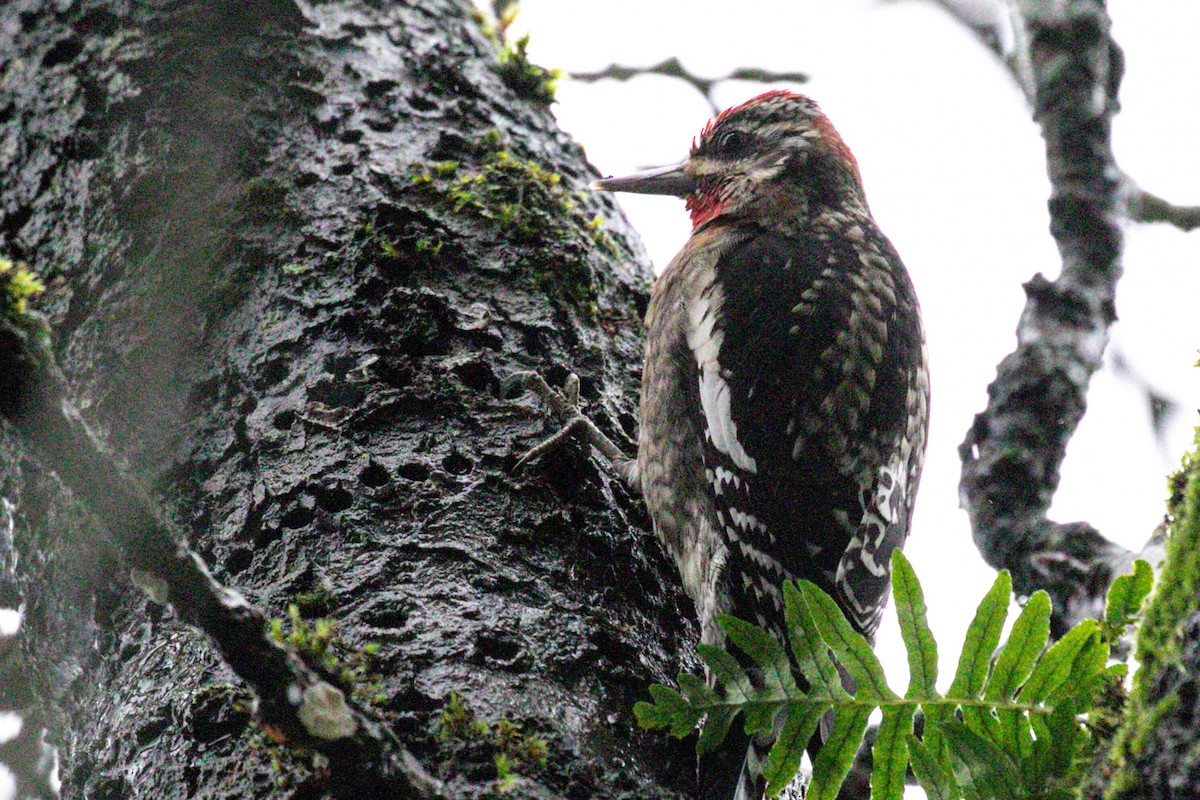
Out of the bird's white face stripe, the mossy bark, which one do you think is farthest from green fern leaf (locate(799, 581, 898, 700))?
the bird's white face stripe

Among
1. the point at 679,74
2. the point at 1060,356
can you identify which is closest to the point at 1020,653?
the point at 1060,356

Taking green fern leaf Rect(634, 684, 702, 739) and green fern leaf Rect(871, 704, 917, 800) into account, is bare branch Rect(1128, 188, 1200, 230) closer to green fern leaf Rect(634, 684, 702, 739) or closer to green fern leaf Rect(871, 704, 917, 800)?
green fern leaf Rect(871, 704, 917, 800)

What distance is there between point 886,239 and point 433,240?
1.64m

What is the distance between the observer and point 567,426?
8.18 feet

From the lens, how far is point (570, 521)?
2379 millimetres

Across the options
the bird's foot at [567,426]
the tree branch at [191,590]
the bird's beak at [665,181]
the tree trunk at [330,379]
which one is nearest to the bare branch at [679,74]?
the bird's beak at [665,181]

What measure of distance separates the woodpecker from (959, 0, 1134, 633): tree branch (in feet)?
1.17

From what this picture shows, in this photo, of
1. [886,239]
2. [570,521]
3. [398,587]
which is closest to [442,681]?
[398,587]

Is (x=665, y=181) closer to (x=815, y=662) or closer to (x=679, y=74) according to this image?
(x=679, y=74)

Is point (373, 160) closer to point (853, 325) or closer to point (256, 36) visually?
point (256, 36)

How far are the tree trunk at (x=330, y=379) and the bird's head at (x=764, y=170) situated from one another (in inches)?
20.1

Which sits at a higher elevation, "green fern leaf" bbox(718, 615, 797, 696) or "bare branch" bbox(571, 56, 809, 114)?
"bare branch" bbox(571, 56, 809, 114)

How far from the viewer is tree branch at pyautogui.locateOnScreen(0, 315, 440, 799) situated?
3.86 feet

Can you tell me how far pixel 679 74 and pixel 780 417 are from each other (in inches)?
72.8
